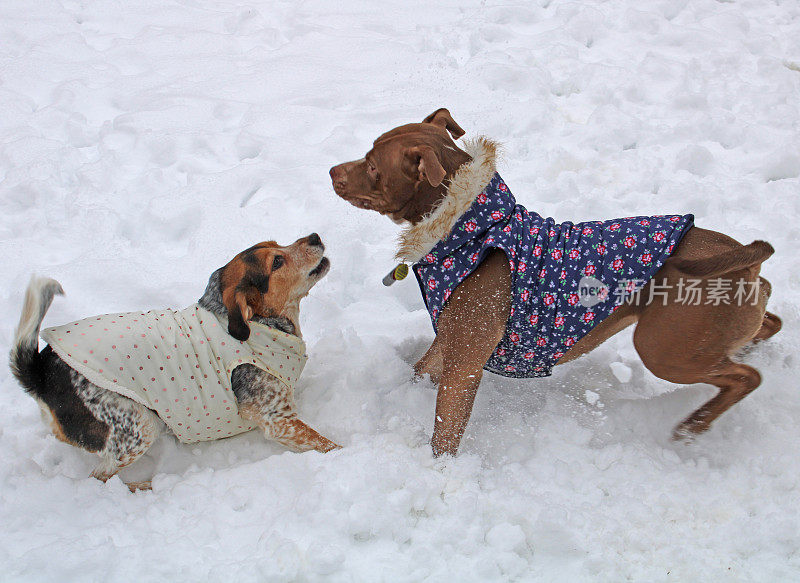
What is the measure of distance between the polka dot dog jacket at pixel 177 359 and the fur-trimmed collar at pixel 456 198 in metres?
1.05

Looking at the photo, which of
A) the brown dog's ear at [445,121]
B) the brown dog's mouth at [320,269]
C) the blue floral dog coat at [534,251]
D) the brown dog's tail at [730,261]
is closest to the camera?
the brown dog's tail at [730,261]

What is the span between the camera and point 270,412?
3.59 m

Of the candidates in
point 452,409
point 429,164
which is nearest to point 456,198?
point 429,164

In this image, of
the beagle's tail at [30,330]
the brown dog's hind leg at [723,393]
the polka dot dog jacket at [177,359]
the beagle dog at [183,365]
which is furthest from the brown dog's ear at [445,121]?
the beagle's tail at [30,330]

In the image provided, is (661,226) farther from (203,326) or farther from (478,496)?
(203,326)

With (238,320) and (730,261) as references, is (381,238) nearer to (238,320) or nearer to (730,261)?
(238,320)

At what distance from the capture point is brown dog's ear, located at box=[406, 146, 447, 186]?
2.94m

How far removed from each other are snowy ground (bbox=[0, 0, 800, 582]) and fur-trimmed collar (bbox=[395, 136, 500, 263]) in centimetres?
111

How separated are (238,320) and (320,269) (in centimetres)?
67

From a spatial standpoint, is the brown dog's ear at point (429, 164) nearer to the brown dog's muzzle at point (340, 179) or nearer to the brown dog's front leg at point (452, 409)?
the brown dog's muzzle at point (340, 179)

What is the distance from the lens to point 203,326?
3520 mm

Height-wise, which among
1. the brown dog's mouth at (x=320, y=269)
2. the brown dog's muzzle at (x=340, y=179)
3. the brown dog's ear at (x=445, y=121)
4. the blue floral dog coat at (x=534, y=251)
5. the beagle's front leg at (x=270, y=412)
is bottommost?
the beagle's front leg at (x=270, y=412)

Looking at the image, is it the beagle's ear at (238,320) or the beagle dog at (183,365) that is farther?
the beagle's ear at (238,320)

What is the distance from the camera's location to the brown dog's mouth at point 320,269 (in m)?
3.84
